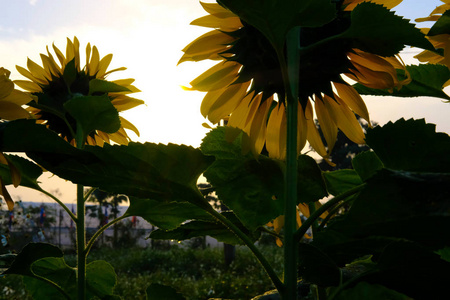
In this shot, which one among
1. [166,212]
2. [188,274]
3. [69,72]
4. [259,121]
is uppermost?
[69,72]

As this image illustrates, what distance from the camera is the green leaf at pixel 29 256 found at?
71 cm

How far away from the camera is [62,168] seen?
0.43 m

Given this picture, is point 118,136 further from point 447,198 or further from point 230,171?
point 447,198

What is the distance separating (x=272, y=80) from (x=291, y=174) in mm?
185

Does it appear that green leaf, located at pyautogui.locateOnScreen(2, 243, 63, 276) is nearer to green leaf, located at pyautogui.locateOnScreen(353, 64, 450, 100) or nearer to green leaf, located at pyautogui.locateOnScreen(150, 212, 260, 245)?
green leaf, located at pyautogui.locateOnScreen(150, 212, 260, 245)

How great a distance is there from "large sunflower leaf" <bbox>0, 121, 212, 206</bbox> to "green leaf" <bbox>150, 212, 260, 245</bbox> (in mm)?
205

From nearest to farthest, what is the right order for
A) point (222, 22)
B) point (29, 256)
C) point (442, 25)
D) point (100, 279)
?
point (442, 25) → point (222, 22) → point (29, 256) → point (100, 279)

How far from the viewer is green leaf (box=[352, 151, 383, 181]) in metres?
0.61

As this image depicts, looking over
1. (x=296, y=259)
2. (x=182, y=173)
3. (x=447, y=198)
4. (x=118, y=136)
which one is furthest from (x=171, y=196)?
(x=118, y=136)

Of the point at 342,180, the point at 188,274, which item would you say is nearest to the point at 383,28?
the point at 342,180

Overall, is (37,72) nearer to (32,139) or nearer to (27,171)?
(27,171)

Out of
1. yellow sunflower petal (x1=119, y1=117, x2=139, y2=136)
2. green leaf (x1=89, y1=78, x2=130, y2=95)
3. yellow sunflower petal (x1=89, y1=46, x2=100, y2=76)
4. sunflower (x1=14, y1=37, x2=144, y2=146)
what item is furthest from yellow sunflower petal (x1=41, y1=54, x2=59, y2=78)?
green leaf (x1=89, y1=78, x2=130, y2=95)

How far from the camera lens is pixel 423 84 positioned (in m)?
0.69

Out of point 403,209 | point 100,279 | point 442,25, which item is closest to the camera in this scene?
point 403,209
